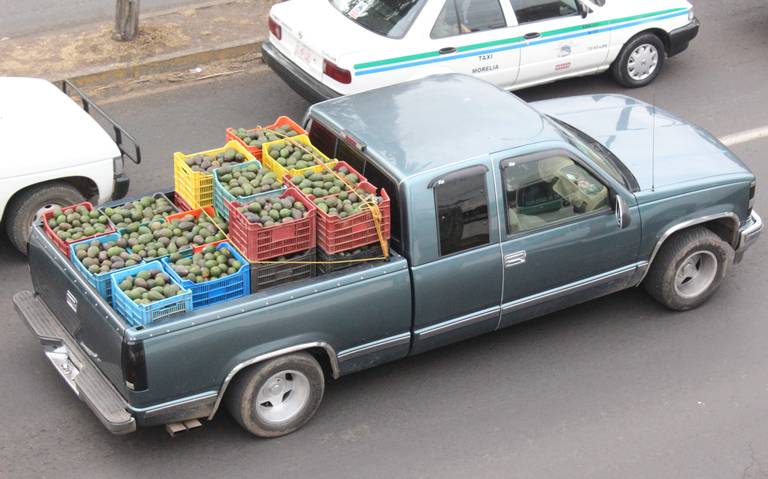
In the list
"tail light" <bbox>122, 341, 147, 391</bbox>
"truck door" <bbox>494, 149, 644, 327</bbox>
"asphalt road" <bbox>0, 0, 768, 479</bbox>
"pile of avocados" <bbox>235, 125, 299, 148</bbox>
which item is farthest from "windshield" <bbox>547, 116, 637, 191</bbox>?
"tail light" <bbox>122, 341, 147, 391</bbox>

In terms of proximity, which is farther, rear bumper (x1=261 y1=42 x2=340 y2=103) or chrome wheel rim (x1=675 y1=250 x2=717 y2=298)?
rear bumper (x1=261 y1=42 x2=340 y2=103)

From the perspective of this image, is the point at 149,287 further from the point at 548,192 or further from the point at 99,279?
the point at 548,192

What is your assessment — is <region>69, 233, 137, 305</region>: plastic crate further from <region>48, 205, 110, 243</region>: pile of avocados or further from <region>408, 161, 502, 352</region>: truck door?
<region>408, 161, 502, 352</region>: truck door

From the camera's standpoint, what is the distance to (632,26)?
39.0 ft

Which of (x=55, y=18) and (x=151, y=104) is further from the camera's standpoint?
(x=55, y=18)

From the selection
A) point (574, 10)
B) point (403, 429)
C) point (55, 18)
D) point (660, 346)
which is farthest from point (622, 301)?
point (55, 18)

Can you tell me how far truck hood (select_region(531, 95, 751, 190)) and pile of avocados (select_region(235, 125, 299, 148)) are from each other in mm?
2367

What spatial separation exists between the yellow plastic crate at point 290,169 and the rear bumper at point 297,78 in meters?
2.62

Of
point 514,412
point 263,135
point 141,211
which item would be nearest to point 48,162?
point 141,211

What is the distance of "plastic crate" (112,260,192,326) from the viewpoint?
6500 millimetres

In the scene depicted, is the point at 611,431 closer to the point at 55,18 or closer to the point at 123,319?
the point at 123,319

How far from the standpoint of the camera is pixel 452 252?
7.36 m

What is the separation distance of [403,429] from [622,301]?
7.87 ft

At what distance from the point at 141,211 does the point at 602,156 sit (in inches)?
134
